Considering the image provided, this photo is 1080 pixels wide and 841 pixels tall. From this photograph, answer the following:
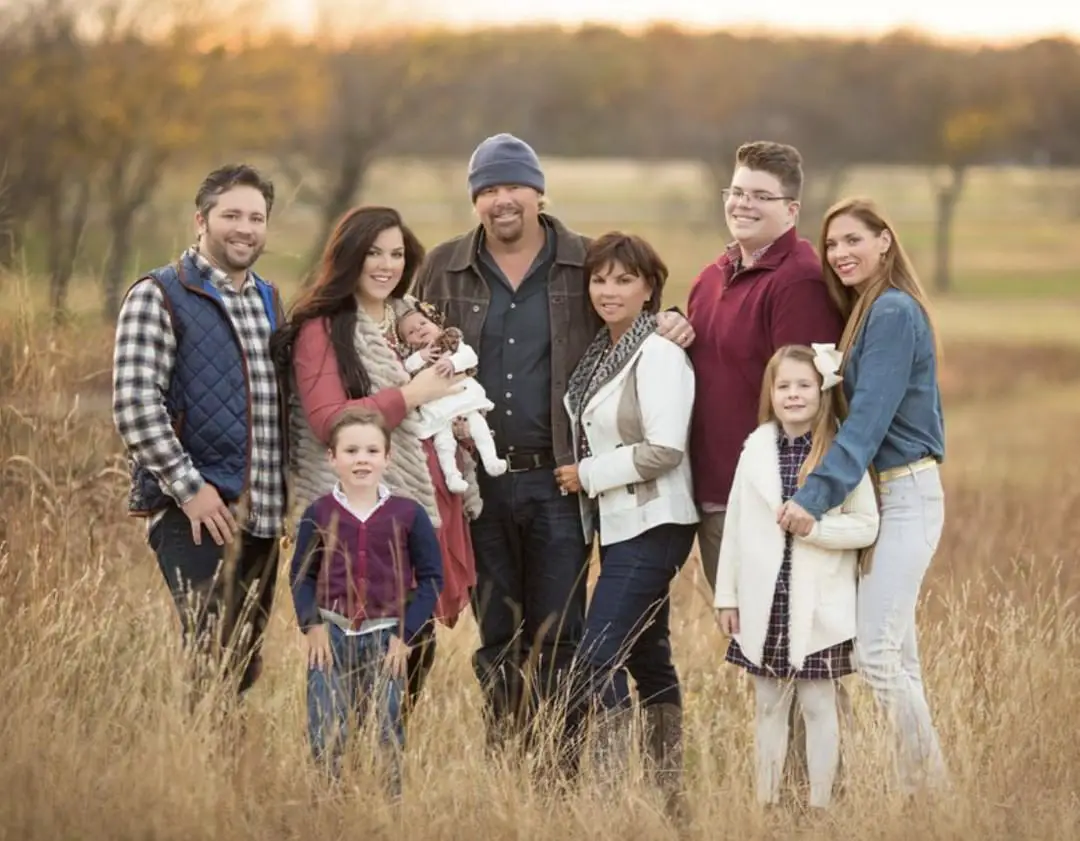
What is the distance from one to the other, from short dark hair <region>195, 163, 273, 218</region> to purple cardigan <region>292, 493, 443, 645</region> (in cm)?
99

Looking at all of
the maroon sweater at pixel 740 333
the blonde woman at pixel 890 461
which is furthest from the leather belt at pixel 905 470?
the maroon sweater at pixel 740 333

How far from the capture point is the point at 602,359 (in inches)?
208

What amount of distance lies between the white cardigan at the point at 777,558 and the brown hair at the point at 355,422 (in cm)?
108

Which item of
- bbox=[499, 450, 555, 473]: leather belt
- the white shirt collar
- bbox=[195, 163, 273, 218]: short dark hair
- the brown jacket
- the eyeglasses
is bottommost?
the white shirt collar

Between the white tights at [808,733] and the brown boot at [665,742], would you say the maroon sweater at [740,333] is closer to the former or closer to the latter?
the white tights at [808,733]

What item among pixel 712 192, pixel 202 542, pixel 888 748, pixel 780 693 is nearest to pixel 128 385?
pixel 202 542

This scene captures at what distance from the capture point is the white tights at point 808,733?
473 cm

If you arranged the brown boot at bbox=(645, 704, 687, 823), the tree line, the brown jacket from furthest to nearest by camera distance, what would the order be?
the tree line
the brown jacket
the brown boot at bbox=(645, 704, 687, 823)

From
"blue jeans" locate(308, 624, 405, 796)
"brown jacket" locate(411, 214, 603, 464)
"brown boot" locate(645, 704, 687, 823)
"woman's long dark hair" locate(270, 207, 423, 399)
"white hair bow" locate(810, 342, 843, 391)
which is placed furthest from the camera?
"brown jacket" locate(411, 214, 603, 464)

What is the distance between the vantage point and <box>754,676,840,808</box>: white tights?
15.5 ft

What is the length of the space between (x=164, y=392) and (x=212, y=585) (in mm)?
648

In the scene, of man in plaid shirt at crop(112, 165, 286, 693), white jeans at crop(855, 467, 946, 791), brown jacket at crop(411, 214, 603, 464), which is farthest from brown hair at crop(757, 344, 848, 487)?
man in plaid shirt at crop(112, 165, 286, 693)

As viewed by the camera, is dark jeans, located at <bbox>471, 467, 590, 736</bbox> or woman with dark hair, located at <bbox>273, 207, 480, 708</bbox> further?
dark jeans, located at <bbox>471, 467, 590, 736</bbox>

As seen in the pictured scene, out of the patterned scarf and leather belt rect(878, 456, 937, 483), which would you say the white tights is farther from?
the patterned scarf
